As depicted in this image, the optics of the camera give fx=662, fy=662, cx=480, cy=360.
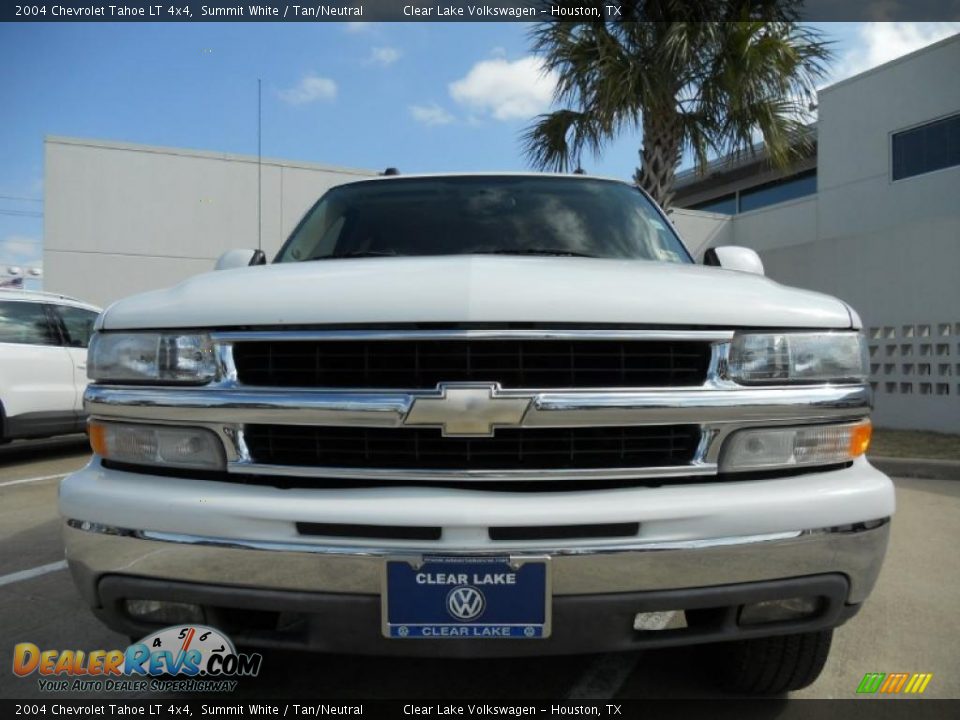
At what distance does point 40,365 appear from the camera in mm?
6504

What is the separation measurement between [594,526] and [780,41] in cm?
854

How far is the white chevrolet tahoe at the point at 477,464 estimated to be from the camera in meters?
1.53

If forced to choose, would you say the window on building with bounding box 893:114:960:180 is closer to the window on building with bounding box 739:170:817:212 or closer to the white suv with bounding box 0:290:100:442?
the window on building with bounding box 739:170:817:212

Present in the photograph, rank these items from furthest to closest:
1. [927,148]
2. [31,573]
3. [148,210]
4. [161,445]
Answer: [927,148] < [148,210] < [31,573] < [161,445]

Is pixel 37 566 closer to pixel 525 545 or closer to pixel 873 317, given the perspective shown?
pixel 525 545

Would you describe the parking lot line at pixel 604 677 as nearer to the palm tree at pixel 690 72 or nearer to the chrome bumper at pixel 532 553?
the chrome bumper at pixel 532 553

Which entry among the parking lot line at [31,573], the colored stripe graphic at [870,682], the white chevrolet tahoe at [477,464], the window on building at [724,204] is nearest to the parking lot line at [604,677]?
the white chevrolet tahoe at [477,464]

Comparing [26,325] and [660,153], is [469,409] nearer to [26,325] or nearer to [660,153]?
[26,325]

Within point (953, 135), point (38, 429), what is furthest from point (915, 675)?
point (953, 135)

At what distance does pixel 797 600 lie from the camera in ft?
5.51

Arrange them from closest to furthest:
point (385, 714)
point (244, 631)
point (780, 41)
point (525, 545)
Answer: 1. point (525, 545)
2. point (244, 631)
3. point (385, 714)
4. point (780, 41)

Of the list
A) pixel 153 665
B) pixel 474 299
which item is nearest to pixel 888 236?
pixel 474 299

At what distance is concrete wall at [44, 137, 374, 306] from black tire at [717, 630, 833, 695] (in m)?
11.6

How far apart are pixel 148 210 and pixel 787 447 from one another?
12.4 meters
